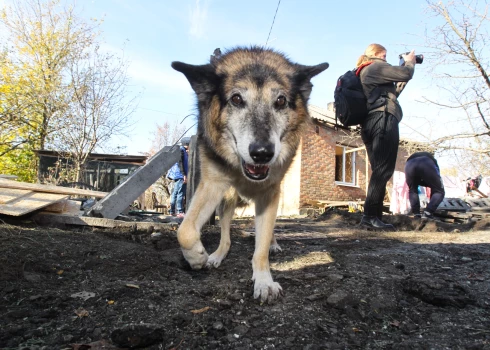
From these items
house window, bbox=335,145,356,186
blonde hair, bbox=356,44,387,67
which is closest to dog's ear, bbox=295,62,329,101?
blonde hair, bbox=356,44,387,67

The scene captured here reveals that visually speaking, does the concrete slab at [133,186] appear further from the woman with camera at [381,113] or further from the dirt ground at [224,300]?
the woman with camera at [381,113]

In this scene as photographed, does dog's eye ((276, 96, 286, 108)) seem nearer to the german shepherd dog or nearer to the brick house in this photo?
the german shepherd dog

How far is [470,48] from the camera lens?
9.56 metres

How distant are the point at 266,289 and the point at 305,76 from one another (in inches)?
81.9

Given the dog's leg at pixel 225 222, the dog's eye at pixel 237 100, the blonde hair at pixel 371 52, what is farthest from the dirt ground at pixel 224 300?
the blonde hair at pixel 371 52

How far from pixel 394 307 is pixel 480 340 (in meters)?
0.51

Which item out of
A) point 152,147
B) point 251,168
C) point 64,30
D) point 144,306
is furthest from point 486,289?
point 152,147

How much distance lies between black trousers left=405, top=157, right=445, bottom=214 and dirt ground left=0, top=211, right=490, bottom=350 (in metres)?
4.65

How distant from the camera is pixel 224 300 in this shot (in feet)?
6.96

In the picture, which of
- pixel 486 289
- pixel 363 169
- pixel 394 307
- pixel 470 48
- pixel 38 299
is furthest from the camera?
pixel 363 169

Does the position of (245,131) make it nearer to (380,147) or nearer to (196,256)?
(196,256)

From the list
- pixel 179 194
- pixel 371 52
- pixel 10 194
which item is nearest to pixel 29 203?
pixel 10 194

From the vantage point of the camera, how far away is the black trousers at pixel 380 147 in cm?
499

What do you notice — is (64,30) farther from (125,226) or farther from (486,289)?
(486,289)
